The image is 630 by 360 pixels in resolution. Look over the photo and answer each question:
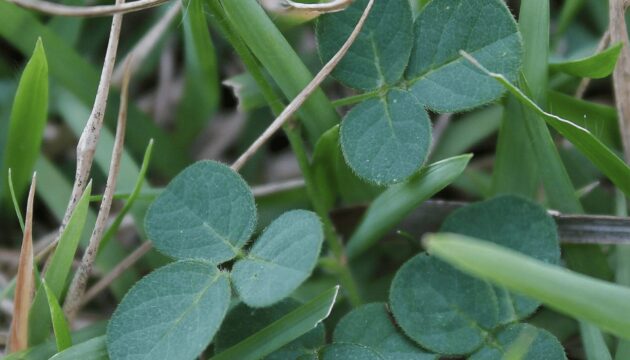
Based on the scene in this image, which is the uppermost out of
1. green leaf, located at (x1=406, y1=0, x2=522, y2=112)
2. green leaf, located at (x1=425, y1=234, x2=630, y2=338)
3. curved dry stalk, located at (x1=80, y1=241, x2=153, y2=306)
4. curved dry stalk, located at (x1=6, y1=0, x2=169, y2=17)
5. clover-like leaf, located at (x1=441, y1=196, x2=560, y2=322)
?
curved dry stalk, located at (x1=6, y1=0, x2=169, y2=17)

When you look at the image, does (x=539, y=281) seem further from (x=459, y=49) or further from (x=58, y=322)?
(x=58, y=322)

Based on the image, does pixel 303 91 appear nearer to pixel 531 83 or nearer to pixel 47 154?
pixel 531 83

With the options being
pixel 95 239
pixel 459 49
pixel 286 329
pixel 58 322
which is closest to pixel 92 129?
pixel 95 239

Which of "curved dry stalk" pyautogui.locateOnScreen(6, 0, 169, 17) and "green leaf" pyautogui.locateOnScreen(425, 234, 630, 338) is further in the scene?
"curved dry stalk" pyautogui.locateOnScreen(6, 0, 169, 17)

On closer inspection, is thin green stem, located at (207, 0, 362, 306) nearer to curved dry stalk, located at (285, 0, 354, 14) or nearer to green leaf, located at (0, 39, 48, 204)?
curved dry stalk, located at (285, 0, 354, 14)

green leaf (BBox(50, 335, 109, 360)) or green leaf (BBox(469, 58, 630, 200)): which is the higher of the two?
green leaf (BBox(469, 58, 630, 200))

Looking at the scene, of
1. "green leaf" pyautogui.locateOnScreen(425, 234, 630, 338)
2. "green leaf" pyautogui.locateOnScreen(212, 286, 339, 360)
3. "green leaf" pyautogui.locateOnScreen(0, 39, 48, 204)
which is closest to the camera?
"green leaf" pyautogui.locateOnScreen(425, 234, 630, 338)

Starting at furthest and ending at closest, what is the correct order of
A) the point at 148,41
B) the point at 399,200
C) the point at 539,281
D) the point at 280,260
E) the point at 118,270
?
the point at 148,41
the point at 118,270
the point at 399,200
the point at 280,260
the point at 539,281

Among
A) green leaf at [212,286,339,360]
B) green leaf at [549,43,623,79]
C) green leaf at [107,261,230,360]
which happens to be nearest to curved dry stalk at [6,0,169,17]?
green leaf at [107,261,230,360]
